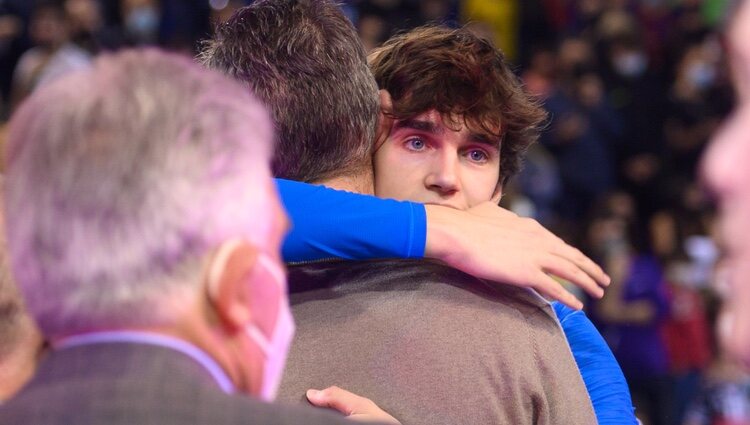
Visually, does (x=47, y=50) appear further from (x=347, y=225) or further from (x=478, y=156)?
(x=347, y=225)

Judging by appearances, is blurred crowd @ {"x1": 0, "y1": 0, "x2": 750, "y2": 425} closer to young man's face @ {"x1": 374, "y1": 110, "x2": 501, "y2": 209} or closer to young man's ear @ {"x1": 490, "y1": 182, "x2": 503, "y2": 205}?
young man's ear @ {"x1": 490, "y1": 182, "x2": 503, "y2": 205}

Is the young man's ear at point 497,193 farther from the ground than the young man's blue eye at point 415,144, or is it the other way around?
the young man's blue eye at point 415,144

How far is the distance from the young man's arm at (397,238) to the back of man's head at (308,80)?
86 millimetres

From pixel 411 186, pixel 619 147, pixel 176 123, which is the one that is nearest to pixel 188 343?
pixel 176 123

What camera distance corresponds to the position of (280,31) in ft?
6.69

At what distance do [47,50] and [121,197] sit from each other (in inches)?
232

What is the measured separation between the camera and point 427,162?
86.2 inches

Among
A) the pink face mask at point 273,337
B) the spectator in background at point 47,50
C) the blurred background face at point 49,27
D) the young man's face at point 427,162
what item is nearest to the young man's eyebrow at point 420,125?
the young man's face at point 427,162

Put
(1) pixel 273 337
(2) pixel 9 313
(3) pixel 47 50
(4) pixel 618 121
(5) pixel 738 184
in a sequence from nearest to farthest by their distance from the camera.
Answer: (5) pixel 738 184 → (1) pixel 273 337 → (2) pixel 9 313 → (3) pixel 47 50 → (4) pixel 618 121

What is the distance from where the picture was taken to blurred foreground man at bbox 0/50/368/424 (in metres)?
1.18

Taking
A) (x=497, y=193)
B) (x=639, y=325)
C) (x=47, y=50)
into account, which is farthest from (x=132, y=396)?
(x=639, y=325)

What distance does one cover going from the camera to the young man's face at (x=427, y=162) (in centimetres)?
218

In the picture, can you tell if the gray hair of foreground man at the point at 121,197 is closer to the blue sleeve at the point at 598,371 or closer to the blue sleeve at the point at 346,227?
the blue sleeve at the point at 346,227

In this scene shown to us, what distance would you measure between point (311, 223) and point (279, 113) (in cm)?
21
